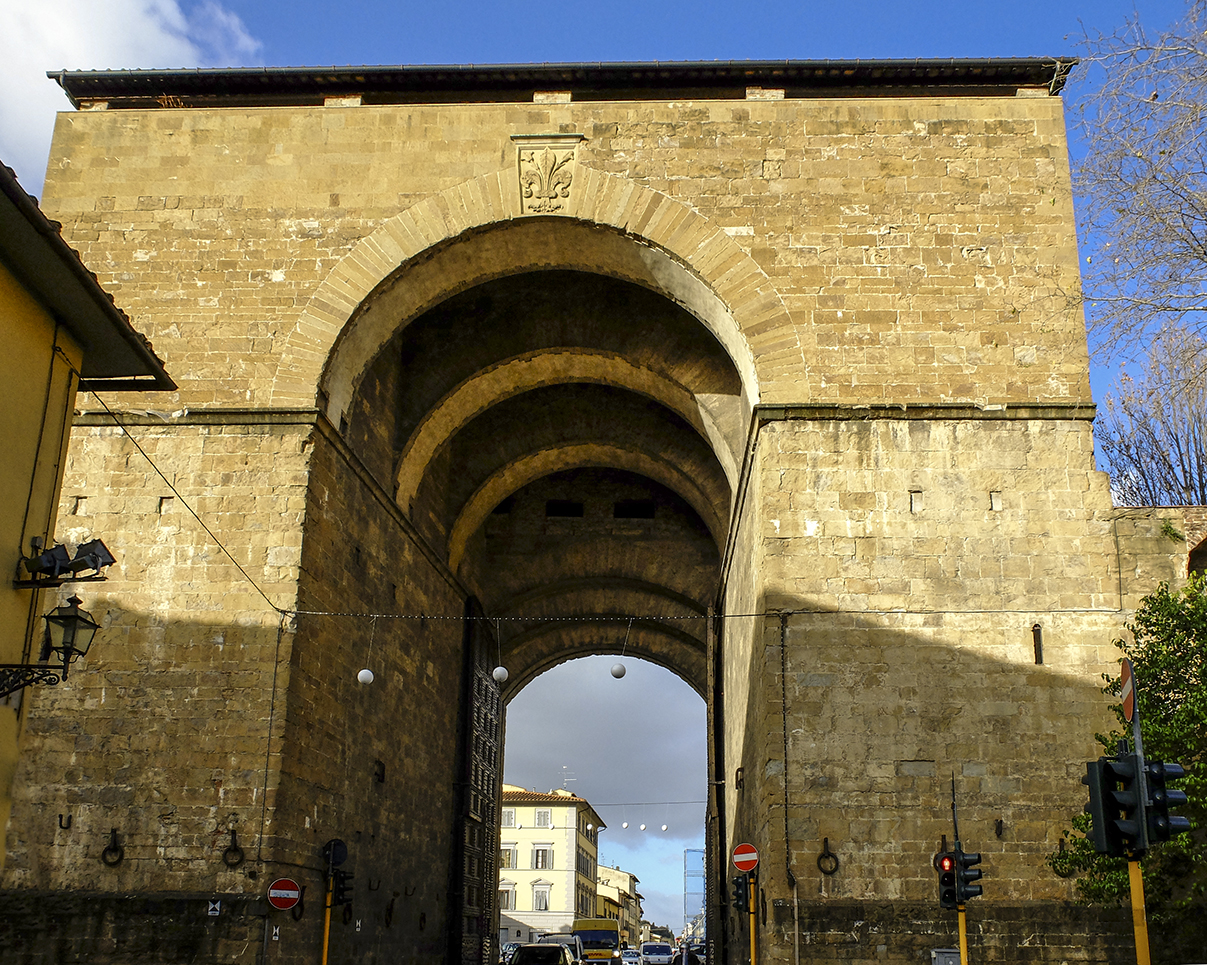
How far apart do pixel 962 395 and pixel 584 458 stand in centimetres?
855

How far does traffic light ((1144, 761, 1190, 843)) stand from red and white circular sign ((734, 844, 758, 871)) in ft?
22.2

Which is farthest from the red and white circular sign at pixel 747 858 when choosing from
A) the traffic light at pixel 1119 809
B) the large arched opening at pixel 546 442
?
the traffic light at pixel 1119 809

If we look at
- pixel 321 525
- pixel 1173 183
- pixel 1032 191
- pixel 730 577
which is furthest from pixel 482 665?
pixel 1173 183

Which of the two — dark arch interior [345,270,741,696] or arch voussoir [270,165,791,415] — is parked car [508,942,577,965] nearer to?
dark arch interior [345,270,741,696]

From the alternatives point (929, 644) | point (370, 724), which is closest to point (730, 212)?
point (929, 644)

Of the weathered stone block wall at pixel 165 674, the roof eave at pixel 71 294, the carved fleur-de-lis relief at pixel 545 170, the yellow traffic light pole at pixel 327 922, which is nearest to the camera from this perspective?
the roof eave at pixel 71 294

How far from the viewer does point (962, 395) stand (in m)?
12.4

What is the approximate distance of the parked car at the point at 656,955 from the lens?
102ft

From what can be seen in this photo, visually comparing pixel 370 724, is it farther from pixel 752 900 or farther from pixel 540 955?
pixel 540 955

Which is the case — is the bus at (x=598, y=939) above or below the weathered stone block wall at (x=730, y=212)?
below

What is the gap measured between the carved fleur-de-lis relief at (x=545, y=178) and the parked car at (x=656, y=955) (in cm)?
2397

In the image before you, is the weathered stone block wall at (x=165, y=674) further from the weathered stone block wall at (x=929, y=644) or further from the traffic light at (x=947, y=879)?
the traffic light at (x=947, y=879)

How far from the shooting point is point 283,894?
11.0 m

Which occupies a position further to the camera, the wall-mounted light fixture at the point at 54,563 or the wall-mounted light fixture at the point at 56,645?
the wall-mounted light fixture at the point at 54,563
